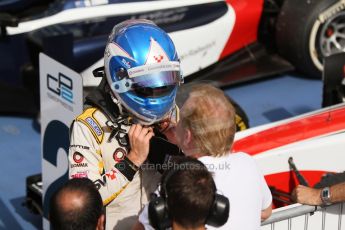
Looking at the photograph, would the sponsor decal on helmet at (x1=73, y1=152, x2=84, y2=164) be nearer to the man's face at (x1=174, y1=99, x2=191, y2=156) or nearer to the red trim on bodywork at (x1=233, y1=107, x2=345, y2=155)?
the man's face at (x1=174, y1=99, x2=191, y2=156)

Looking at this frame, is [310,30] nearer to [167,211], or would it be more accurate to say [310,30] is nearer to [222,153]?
[222,153]

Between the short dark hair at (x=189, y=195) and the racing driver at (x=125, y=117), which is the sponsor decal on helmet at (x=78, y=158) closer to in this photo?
the racing driver at (x=125, y=117)

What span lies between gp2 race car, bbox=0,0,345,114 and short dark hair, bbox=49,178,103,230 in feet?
10.3

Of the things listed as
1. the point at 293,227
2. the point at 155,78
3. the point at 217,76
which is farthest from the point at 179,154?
the point at 217,76

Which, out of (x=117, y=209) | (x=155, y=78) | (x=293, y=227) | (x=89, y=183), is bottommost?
(x=293, y=227)

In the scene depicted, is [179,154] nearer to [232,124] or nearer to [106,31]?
[232,124]

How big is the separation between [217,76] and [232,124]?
152 inches

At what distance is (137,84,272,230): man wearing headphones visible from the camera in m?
2.84

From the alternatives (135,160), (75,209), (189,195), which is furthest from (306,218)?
(75,209)

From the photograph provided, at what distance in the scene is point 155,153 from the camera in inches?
114

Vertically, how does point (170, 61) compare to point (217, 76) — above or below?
above

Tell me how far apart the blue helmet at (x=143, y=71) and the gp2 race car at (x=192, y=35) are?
8.59ft

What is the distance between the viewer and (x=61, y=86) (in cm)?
402

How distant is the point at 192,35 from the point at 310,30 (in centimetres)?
121
